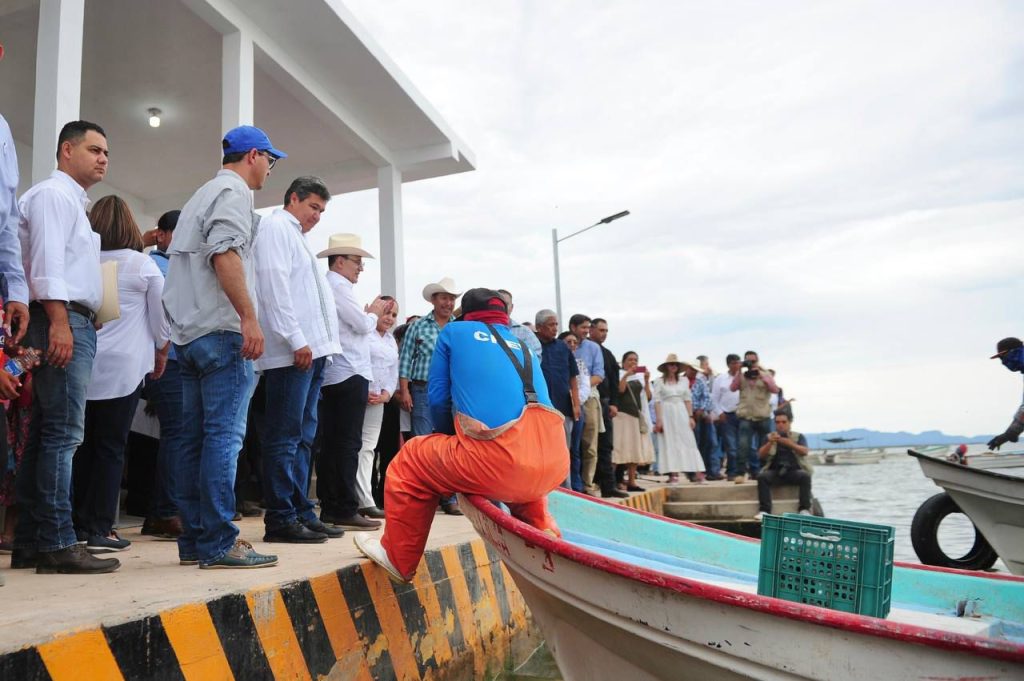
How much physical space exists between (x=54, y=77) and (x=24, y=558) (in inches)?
147

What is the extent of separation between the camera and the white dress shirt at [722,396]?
41.6 ft

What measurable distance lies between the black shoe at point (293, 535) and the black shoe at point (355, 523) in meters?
0.82

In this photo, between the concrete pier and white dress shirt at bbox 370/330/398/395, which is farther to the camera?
white dress shirt at bbox 370/330/398/395

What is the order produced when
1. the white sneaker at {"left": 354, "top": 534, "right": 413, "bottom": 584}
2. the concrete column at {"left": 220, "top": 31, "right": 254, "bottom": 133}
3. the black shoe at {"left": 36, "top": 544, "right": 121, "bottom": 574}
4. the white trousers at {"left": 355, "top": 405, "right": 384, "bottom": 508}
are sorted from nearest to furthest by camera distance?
the black shoe at {"left": 36, "top": 544, "right": 121, "bottom": 574} → the white sneaker at {"left": 354, "top": 534, "right": 413, "bottom": 584} → the white trousers at {"left": 355, "top": 405, "right": 384, "bottom": 508} → the concrete column at {"left": 220, "top": 31, "right": 254, "bottom": 133}

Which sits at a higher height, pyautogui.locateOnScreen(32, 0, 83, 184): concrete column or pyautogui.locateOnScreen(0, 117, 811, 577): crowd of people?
pyautogui.locateOnScreen(32, 0, 83, 184): concrete column

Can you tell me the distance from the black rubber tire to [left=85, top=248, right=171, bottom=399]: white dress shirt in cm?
748

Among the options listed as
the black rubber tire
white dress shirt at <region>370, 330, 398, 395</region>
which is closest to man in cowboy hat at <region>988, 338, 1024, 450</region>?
the black rubber tire

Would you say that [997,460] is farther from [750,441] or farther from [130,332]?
[130,332]

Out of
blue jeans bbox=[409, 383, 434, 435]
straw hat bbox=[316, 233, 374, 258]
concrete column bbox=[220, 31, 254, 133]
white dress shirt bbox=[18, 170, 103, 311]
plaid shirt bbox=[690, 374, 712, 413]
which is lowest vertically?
blue jeans bbox=[409, 383, 434, 435]

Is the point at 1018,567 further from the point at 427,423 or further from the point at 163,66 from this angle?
the point at 163,66

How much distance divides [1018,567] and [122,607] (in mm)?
8035

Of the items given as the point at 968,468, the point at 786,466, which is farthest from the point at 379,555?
the point at 786,466

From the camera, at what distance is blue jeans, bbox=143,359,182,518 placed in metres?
4.18

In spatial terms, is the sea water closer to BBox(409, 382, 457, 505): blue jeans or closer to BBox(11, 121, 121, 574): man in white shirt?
BBox(409, 382, 457, 505): blue jeans
